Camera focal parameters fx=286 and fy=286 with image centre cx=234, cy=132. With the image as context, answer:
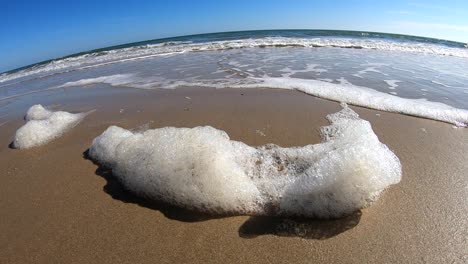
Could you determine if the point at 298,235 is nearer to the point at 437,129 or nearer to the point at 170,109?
the point at 437,129

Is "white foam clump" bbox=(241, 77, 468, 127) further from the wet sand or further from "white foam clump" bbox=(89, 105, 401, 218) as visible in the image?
"white foam clump" bbox=(89, 105, 401, 218)

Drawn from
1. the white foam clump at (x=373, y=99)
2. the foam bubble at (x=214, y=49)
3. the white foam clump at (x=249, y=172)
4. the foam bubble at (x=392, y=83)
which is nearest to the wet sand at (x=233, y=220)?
the white foam clump at (x=249, y=172)

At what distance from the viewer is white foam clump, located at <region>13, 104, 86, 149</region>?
3557 mm

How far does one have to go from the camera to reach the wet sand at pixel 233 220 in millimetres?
1812

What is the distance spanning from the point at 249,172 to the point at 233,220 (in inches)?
21.5

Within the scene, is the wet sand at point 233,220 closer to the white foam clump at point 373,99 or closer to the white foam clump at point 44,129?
the white foam clump at point 44,129

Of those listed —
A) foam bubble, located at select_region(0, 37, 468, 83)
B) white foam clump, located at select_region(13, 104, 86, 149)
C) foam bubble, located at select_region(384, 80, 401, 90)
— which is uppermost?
foam bubble, located at select_region(0, 37, 468, 83)

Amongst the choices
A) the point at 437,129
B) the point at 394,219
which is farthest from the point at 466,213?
the point at 437,129

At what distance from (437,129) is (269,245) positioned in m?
2.89

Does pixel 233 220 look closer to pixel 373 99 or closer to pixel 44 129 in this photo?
pixel 44 129

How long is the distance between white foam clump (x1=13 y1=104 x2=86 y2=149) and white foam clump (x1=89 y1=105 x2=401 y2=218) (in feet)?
3.46

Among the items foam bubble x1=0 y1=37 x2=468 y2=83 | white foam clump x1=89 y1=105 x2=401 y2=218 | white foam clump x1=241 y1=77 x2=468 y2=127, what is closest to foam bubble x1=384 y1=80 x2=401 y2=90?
white foam clump x1=241 y1=77 x2=468 y2=127

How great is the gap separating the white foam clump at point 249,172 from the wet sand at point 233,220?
102mm

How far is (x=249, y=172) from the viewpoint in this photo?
2.53 meters
